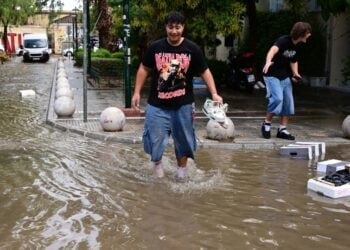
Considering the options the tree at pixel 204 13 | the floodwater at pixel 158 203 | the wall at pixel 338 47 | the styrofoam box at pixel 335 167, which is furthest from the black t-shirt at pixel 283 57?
the wall at pixel 338 47

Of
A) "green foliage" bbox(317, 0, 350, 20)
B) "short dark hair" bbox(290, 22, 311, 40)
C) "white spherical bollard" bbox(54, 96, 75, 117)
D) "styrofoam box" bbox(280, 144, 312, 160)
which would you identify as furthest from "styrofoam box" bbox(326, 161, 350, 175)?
"white spherical bollard" bbox(54, 96, 75, 117)

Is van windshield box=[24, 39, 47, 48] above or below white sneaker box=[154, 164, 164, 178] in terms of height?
above

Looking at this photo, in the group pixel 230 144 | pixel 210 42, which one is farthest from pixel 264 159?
pixel 210 42

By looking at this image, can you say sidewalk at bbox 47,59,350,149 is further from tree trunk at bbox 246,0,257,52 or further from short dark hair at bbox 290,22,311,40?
tree trunk at bbox 246,0,257,52

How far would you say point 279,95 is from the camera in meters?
8.19

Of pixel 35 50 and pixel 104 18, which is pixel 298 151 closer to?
pixel 104 18

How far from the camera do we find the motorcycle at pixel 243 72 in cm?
1606

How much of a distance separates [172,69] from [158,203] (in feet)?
4.55

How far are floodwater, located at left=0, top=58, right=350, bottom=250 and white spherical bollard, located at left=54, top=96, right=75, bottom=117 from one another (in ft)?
8.42

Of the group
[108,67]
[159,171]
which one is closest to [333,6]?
[159,171]

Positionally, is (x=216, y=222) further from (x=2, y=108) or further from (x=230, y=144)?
(x=2, y=108)

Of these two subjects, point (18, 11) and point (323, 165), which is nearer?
point (323, 165)

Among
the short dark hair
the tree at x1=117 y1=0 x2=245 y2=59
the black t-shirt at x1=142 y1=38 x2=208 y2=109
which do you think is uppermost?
the tree at x1=117 y1=0 x2=245 y2=59

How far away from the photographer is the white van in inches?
1686
